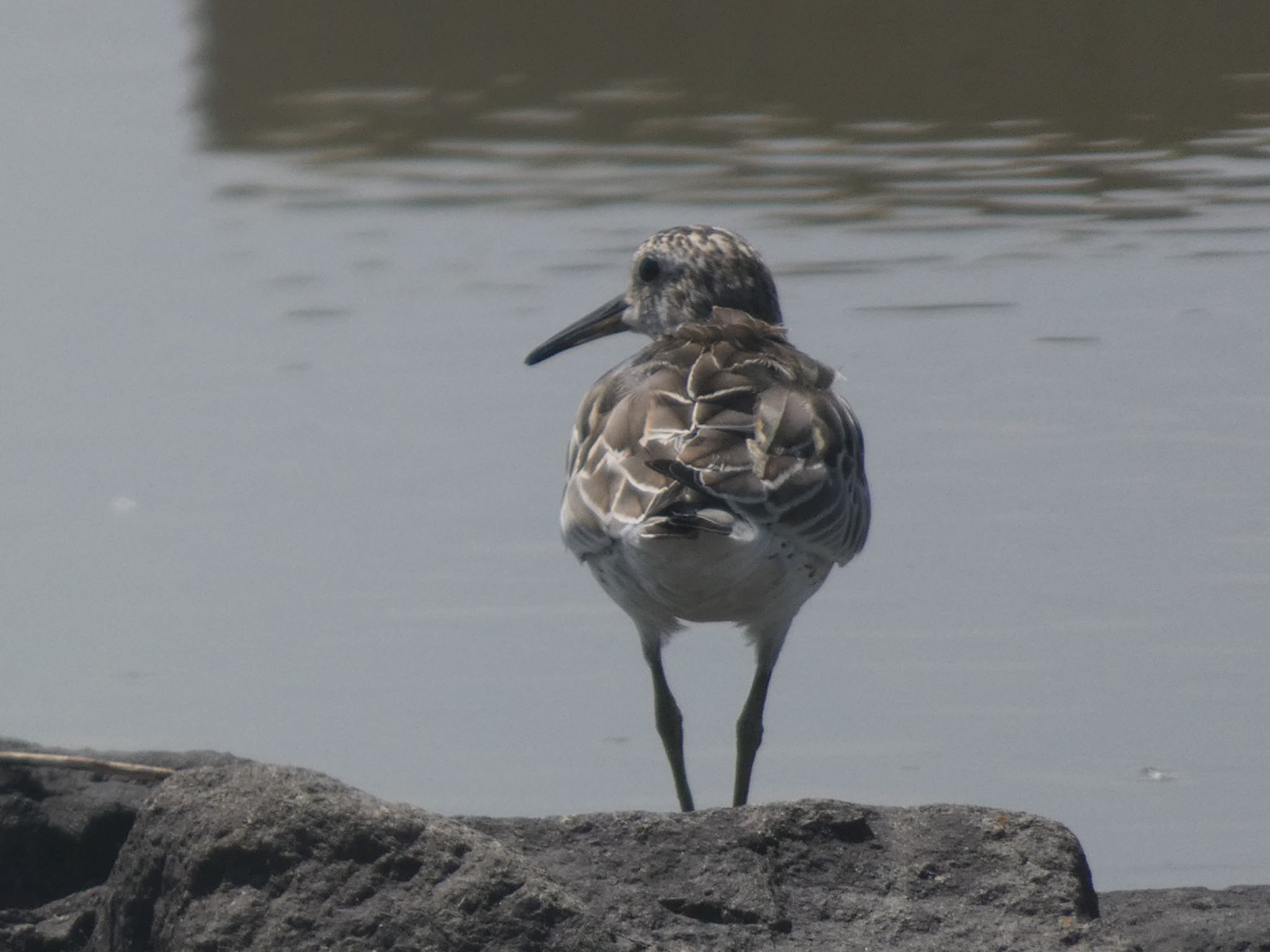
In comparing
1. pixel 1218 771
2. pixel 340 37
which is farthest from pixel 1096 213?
pixel 340 37

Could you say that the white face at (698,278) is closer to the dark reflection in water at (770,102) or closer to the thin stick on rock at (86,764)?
the thin stick on rock at (86,764)

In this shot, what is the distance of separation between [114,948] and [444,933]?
0.82 meters

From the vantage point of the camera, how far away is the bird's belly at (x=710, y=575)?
5875mm

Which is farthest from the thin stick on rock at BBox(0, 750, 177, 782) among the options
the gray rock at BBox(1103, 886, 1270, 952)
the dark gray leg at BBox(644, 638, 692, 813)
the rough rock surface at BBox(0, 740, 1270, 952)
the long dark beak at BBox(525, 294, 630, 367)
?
the long dark beak at BBox(525, 294, 630, 367)

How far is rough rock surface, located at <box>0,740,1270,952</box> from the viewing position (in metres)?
4.18

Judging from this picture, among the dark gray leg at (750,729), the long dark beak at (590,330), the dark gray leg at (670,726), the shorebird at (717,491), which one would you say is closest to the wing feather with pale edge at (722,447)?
the shorebird at (717,491)

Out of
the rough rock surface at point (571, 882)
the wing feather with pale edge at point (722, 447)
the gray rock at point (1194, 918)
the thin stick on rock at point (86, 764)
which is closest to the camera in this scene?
the rough rock surface at point (571, 882)

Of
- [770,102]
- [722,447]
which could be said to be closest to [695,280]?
[722,447]

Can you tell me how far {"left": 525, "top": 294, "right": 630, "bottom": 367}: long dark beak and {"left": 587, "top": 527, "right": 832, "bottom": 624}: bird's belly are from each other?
2.00m

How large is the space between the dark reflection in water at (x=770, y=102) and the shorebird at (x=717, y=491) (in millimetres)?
6372

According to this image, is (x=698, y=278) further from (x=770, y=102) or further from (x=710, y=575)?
(x=770, y=102)

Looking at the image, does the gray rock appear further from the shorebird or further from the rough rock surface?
the shorebird

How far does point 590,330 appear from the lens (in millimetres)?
8500

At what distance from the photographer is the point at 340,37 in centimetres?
1842
